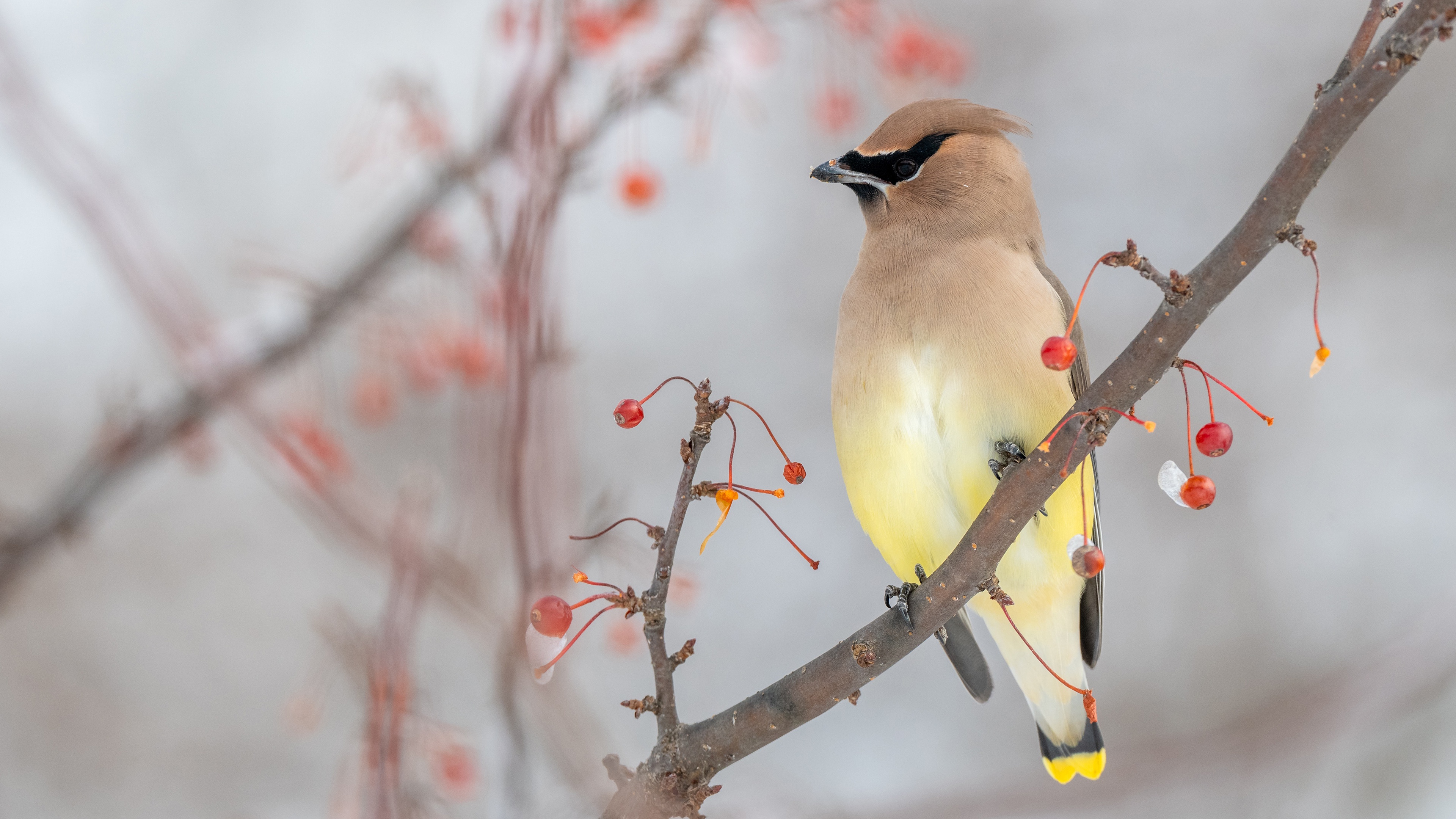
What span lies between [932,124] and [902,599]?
3.91ft

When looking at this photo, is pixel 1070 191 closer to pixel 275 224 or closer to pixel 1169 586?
pixel 1169 586

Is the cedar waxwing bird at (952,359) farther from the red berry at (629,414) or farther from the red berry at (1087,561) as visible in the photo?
the red berry at (629,414)

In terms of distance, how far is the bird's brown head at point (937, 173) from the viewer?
256cm

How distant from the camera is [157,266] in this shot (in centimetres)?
211

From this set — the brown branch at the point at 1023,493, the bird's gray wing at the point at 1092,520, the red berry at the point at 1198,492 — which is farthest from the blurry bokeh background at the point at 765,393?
the red berry at the point at 1198,492

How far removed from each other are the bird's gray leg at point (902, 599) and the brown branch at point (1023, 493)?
Answer: 0.01m

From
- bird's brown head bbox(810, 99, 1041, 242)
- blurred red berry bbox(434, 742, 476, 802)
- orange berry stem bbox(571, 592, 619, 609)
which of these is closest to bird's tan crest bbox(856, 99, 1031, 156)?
bird's brown head bbox(810, 99, 1041, 242)

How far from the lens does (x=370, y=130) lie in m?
2.97

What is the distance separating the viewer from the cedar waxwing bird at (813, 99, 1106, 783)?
2311 mm

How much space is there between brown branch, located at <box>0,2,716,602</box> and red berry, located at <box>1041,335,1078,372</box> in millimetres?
787

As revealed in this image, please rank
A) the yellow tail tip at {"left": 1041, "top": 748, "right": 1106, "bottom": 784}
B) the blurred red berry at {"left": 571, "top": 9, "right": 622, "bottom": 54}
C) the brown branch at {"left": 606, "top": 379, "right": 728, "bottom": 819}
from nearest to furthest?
the brown branch at {"left": 606, "top": 379, "right": 728, "bottom": 819}
the blurred red berry at {"left": 571, "top": 9, "right": 622, "bottom": 54}
the yellow tail tip at {"left": 1041, "top": 748, "right": 1106, "bottom": 784}

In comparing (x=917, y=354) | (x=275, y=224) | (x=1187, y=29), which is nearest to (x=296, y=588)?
(x=275, y=224)

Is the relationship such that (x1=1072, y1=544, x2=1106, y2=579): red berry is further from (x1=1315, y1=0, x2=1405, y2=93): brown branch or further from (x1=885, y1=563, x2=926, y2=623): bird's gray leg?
(x1=1315, y1=0, x2=1405, y2=93): brown branch

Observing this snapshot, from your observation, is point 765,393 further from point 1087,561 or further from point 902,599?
point 1087,561
